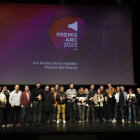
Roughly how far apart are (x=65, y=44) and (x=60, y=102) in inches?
121

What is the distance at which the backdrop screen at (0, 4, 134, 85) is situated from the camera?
930 centimetres

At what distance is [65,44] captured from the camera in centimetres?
948

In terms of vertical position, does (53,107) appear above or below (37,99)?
below

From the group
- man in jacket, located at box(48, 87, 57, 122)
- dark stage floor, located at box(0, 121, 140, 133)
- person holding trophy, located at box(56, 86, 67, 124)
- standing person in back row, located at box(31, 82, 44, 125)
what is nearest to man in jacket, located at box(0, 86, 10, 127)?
dark stage floor, located at box(0, 121, 140, 133)

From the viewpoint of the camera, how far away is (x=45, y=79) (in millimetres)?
9367

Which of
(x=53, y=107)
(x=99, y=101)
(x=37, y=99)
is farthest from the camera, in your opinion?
(x=53, y=107)

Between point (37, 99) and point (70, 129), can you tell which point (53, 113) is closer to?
point (37, 99)

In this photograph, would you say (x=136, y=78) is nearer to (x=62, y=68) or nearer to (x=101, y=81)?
(x=101, y=81)

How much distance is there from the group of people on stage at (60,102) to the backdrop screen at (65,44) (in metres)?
1.35

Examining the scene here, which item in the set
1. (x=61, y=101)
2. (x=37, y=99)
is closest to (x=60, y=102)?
(x=61, y=101)

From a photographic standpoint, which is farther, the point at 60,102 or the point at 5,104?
the point at 60,102

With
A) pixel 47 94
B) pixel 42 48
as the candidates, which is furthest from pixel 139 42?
pixel 47 94

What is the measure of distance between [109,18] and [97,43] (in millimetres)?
1343

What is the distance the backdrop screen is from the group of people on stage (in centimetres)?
135
